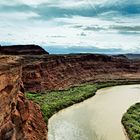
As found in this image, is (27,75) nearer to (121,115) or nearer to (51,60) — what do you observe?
(51,60)

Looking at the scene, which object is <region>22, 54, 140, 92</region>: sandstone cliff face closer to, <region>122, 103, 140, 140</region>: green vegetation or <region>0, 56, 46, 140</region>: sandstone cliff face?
<region>122, 103, 140, 140</region>: green vegetation

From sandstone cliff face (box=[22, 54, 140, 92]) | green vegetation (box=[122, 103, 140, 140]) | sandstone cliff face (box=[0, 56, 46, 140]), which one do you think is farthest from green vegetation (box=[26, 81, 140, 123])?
sandstone cliff face (box=[0, 56, 46, 140])

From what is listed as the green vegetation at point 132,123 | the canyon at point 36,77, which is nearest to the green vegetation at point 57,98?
the canyon at point 36,77

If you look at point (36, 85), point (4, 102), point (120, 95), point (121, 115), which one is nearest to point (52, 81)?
point (36, 85)

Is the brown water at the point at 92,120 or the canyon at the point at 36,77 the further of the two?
the brown water at the point at 92,120

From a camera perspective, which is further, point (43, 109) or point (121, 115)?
point (121, 115)

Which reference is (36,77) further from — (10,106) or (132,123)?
(10,106)

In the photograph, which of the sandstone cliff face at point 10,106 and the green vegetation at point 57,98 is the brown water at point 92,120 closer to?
the green vegetation at point 57,98
